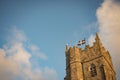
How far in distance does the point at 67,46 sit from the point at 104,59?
35.0 feet

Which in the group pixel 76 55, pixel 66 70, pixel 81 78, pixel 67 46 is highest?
pixel 67 46

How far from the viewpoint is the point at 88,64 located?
126 feet

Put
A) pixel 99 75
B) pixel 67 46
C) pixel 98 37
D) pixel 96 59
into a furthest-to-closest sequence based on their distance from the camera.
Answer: pixel 67 46 → pixel 98 37 → pixel 96 59 → pixel 99 75

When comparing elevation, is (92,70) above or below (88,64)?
below

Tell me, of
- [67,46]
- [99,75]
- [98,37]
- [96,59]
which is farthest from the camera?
[67,46]

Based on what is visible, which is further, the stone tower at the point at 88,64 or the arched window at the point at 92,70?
the arched window at the point at 92,70

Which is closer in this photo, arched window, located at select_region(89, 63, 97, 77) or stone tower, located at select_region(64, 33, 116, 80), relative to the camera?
stone tower, located at select_region(64, 33, 116, 80)

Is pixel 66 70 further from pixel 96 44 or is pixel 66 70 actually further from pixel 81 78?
pixel 96 44

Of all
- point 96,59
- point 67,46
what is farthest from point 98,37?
point 67,46

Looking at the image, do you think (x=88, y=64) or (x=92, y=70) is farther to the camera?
(x=88, y=64)

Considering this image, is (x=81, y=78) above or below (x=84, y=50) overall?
below

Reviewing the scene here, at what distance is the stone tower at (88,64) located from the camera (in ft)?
118

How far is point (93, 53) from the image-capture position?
39.0m

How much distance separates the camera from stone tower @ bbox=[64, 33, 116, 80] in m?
36.0
